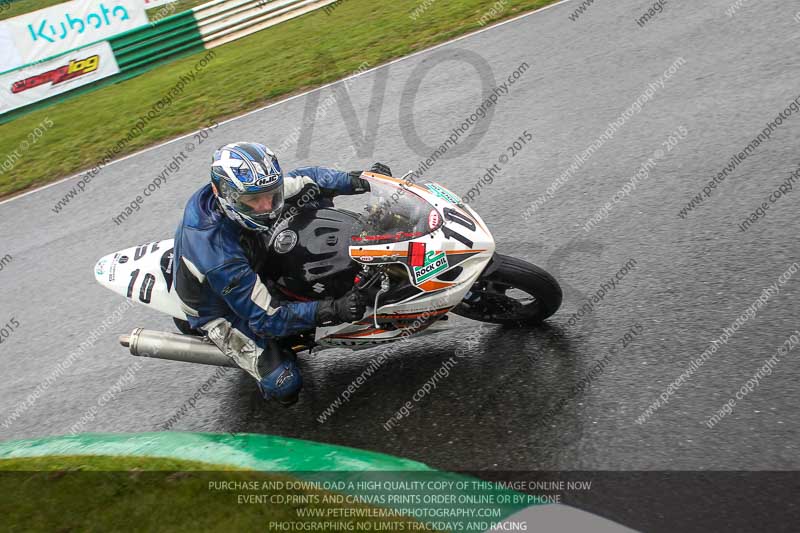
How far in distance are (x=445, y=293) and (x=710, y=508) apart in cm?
180

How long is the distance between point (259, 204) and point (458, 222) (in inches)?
46.3

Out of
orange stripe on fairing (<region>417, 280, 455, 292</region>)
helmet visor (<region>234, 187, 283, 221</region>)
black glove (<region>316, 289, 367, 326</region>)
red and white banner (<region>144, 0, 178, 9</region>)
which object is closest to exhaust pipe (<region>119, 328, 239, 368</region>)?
black glove (<region>316, 289, 367, 326</region>)

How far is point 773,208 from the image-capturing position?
5.77m

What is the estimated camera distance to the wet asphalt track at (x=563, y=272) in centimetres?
424

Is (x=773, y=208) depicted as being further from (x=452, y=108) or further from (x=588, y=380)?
(x=452, y=108)

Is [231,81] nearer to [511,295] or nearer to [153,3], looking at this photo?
[153,3]

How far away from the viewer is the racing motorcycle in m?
4.38

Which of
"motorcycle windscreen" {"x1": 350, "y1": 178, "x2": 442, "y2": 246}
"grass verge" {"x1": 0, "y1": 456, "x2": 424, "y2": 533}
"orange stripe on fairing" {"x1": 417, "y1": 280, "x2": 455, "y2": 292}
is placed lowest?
"grass verge" {"x1": 0, "y1": 456, "x2": 424, "y2": 533}

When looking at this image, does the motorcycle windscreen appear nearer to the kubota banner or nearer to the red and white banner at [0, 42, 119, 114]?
the red and white banner at [0, 42, 119, 114]

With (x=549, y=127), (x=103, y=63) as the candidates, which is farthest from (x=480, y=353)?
(x=103, y=63)

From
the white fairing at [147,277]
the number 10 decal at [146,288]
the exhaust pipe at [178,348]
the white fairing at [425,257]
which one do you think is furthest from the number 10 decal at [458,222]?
the number 10 decal at [146,288]

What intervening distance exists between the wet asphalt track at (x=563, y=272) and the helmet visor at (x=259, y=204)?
1437 mm

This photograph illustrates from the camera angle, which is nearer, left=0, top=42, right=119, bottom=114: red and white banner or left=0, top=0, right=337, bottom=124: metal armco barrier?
left=0, top=42, right=119, bottom=114: red and white banner

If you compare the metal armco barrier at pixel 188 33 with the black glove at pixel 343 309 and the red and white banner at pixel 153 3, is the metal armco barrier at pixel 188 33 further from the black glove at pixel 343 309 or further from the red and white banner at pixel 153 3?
the black glove at pixel 343 309
